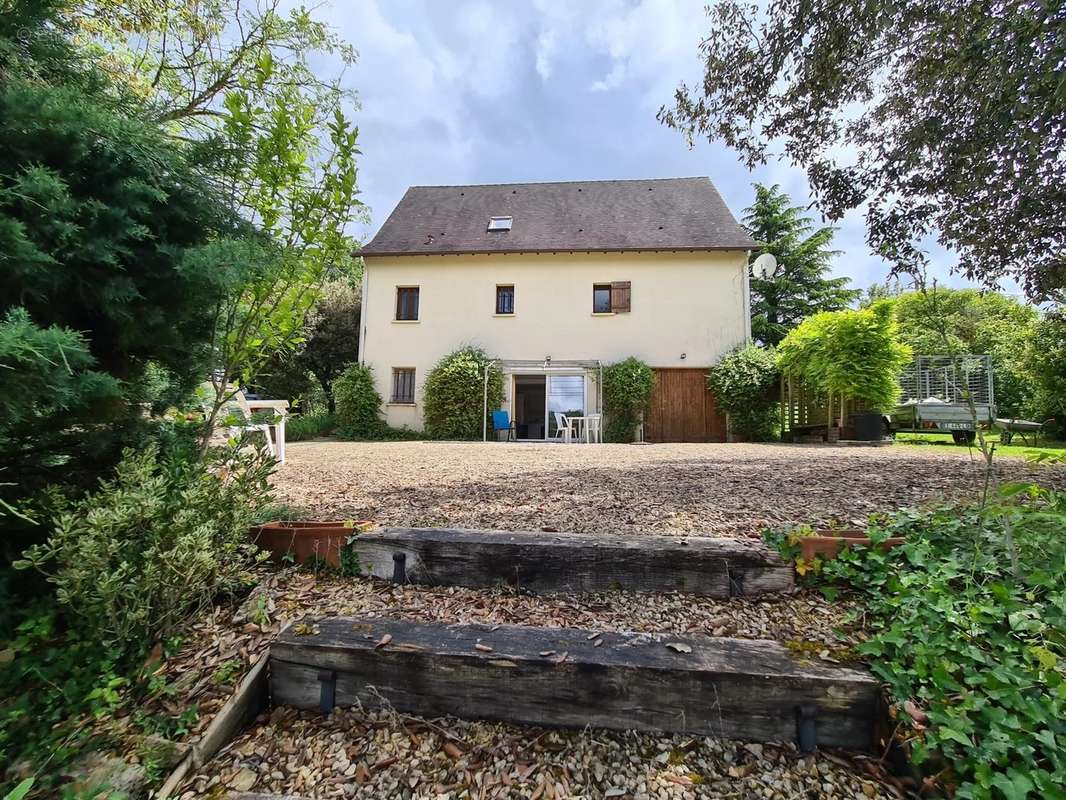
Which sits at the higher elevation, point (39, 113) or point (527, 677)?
point (39, 113)

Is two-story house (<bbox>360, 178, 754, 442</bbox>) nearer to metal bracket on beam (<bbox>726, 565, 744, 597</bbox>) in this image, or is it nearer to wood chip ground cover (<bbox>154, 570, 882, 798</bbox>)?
metal bracket on beam (<bbox>726, 565, 744, 597</bbox>)

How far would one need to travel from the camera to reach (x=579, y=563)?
1673 millimetres

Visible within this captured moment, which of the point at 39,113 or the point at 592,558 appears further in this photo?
the point at 592,558

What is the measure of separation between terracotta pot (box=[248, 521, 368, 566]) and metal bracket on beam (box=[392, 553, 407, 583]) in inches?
8.5

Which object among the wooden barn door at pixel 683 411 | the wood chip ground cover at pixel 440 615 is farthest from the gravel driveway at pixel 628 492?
the wooden barn door at pixel 683 411

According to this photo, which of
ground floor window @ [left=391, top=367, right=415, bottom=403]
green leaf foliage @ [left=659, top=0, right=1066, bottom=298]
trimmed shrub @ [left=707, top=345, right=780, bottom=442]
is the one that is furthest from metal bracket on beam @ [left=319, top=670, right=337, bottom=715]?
ground floor window @ [left=391, top=367, right=415, bottom=403]

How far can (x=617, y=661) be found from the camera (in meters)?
1.18

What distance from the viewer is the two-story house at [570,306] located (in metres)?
11.7

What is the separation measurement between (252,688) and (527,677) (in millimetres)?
763

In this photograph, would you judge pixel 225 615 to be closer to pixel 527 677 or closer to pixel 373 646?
pixel 373 646

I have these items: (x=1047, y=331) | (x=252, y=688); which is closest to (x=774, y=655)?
(x=252, y=688)

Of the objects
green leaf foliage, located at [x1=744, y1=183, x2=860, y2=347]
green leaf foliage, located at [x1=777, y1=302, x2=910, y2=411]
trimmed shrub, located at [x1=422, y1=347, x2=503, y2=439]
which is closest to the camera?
green leaf foliage, located at [x1=777, y1=302, x2=910, y2=411]

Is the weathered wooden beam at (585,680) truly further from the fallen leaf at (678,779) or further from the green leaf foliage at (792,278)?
the green leaf foliage at (792,278)

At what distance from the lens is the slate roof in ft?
39.9
